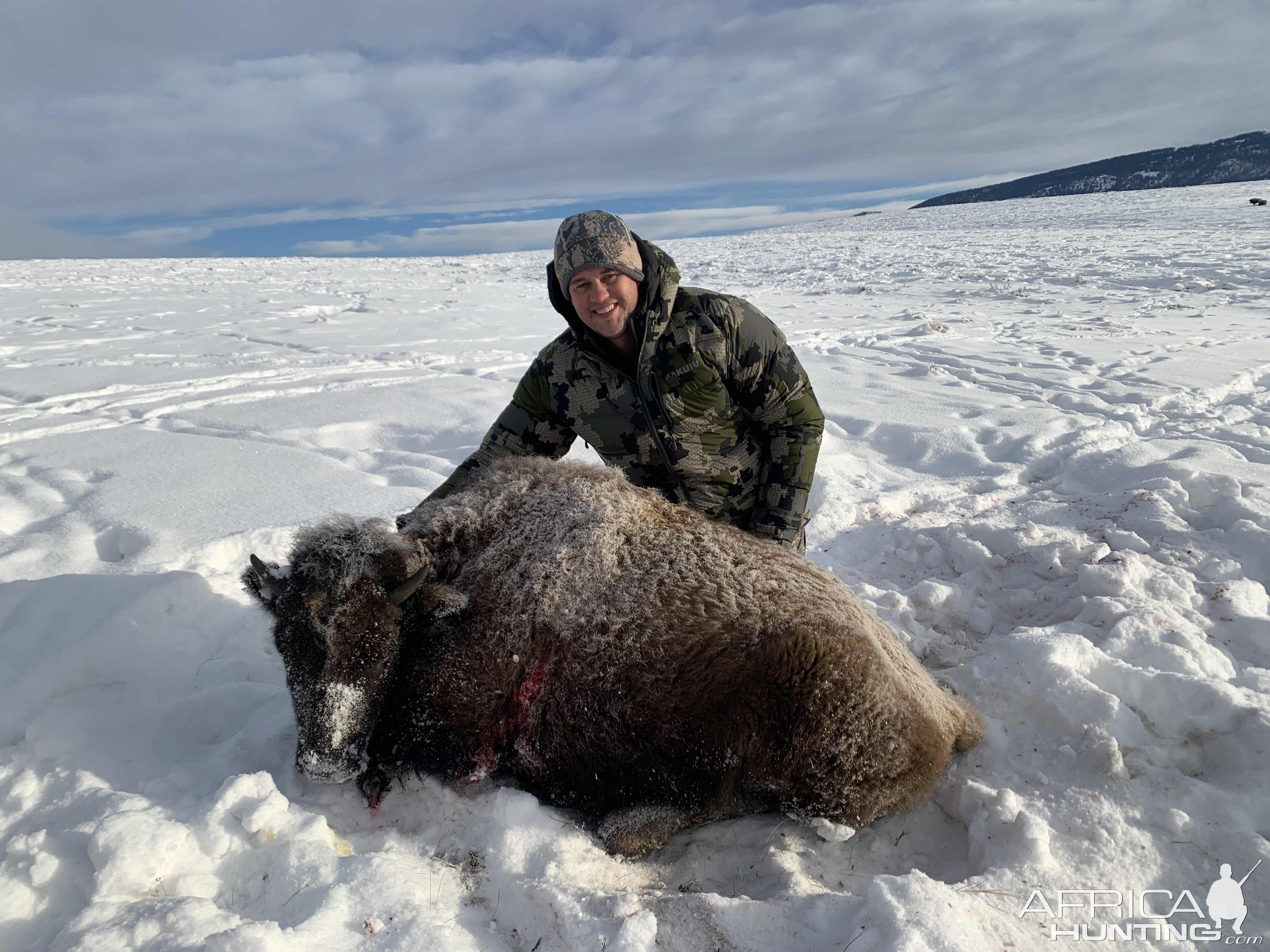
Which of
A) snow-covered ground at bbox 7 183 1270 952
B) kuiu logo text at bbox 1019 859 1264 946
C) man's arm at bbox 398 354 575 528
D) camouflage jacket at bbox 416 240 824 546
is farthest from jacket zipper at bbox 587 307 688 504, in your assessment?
kuiu logo text at bbox 1019 859 1264 946

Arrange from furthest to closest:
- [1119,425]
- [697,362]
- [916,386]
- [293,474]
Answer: [916,386] < [1119,425] < [293,474] < [697,362]

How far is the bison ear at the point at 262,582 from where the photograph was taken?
2781 millimetres

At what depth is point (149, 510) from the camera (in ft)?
15.7

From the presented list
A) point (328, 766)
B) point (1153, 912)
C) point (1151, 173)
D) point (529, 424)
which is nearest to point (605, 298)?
point (529, 424)

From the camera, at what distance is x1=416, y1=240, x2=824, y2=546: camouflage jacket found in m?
3.57

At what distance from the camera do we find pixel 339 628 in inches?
105

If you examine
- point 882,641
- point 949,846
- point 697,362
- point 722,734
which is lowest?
point 949,846

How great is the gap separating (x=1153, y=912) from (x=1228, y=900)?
22cm

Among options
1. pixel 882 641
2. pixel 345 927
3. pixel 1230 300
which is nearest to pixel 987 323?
pixel 1230 300

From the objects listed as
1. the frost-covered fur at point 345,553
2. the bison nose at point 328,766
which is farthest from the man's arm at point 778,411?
the bison nose at point 328,766

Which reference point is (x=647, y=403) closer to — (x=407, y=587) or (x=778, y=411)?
(x=778, y=411)

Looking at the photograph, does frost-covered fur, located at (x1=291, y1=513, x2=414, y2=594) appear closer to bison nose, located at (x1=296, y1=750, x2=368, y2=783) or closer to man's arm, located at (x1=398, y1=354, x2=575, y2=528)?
bison nose, located at (x1=296, y1=750, x2=368, y2=783)

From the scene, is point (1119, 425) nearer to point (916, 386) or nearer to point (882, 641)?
point (916, 386)

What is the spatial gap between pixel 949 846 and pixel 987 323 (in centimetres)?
1128
